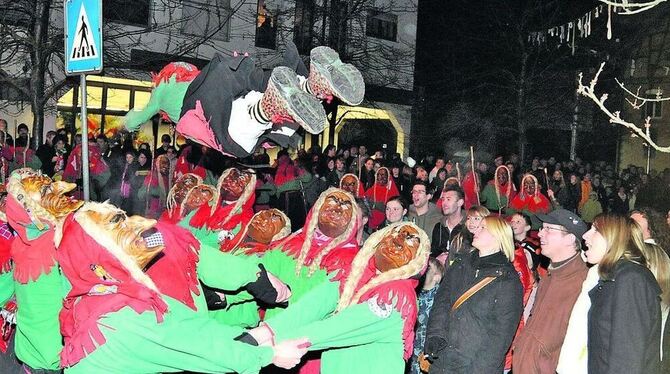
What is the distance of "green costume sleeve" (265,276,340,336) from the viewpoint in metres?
4.31

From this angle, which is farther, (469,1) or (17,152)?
(469,1)

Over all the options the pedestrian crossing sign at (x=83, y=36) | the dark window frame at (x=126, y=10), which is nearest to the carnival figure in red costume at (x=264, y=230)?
the pedestrian crossing sign at (x=83, y=36)

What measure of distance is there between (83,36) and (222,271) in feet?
6.99

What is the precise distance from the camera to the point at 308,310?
4566 millimetres

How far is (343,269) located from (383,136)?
22.1 metres

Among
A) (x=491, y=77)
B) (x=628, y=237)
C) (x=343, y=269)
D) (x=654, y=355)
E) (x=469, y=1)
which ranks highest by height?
(x=469, y=1)

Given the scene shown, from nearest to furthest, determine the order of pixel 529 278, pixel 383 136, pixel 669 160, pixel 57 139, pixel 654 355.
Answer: pixel 654 355, pixel 529 278, pixel 57 139, pixel 383 136, pixel 669 160

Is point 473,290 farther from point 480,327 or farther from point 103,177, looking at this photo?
point 103,177

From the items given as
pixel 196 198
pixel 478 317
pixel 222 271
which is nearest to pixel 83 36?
pixel 222 271

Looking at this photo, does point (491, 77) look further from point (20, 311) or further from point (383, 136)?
point (20, 311)

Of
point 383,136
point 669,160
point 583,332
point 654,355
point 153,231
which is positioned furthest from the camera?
point 669,160

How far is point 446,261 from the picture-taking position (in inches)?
291

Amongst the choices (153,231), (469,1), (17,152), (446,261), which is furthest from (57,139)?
(469,1)

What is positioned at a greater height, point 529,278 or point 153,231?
point 153,231
